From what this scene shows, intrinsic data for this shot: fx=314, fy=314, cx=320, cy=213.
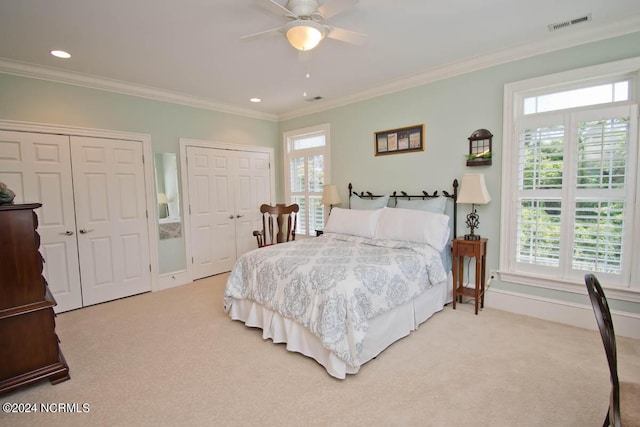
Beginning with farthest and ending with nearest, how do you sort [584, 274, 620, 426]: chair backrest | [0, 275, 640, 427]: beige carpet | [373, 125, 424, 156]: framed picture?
[373, 125, 424, 156]: framed picture < [0, 275, 640, 427]: beige carpet < [584, 274, 620, 426]: chair backrest

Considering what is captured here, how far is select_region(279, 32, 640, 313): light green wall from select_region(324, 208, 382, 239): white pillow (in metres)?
0.61

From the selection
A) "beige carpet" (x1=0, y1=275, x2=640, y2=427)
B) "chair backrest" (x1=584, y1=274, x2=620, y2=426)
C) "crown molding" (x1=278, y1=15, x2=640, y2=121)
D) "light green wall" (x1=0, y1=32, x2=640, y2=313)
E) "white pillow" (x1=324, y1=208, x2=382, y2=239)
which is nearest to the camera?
"chair backrest" (x1=584, y1=274, x2=620, y2=426)

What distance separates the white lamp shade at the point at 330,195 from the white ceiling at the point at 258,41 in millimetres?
1344

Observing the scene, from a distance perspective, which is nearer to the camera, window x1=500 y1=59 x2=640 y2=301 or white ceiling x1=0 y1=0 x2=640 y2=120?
white ceiling x1=0 y1=0 x2=640 y2=120

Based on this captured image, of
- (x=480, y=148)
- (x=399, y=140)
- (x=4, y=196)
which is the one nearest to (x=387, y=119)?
(x=399, y=140)

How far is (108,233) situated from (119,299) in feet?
2.68

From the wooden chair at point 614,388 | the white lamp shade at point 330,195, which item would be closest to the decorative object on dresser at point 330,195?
the white lamp shade at point 330,195

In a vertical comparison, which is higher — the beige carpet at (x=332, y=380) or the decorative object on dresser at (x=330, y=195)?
the decorative object on dresser at (x=330, y=195)

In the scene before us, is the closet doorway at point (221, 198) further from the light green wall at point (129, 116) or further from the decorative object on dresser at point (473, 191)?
the decorative object on dresser at point (473, 191)

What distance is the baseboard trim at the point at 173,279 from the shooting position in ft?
13.7

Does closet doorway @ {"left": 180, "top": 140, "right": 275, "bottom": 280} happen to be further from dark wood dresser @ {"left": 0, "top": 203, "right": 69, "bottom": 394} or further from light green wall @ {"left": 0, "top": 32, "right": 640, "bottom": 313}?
dark wood dresser @ {"left": 0, "top": 203, "right": 69, "bottom": 394}

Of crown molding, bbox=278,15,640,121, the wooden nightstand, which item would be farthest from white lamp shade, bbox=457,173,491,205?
crown molding, bbox=278,15,640,121

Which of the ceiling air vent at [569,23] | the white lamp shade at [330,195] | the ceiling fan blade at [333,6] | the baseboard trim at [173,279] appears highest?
the ceiling air vent at [569,23]

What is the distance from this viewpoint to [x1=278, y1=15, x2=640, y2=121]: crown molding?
101 inches
